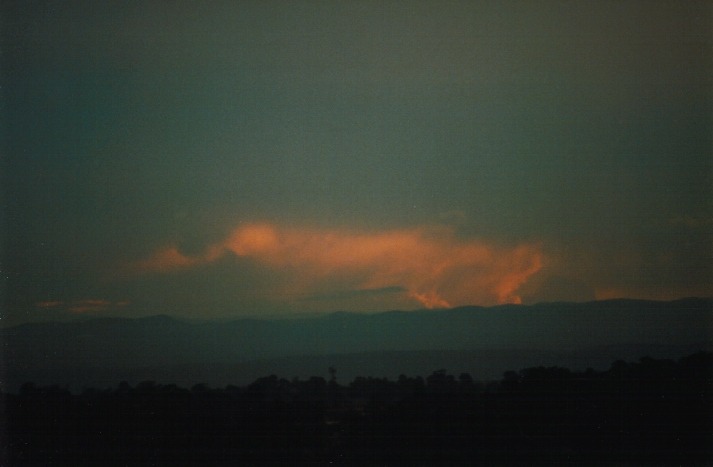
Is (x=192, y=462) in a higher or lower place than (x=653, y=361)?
lower

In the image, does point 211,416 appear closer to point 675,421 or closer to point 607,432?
point 607,432

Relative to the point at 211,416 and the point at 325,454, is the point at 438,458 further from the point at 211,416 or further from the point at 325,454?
the point at 211,416

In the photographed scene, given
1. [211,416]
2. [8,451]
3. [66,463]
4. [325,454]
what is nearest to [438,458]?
[325,454]

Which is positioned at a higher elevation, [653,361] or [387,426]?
[653,361]

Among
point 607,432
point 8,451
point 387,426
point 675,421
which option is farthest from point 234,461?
point 675,421

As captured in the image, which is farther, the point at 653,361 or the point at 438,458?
the point at 653,361

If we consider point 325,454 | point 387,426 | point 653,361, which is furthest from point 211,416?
point 653,361

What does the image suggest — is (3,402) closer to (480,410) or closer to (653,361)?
(480,410)
